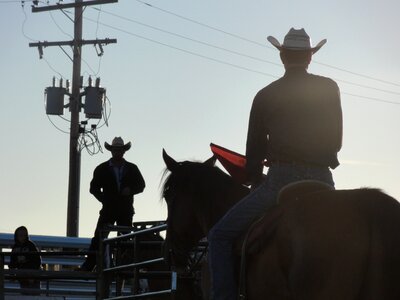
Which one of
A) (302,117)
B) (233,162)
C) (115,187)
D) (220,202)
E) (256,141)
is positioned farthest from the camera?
(115,187)

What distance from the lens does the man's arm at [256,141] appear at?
8.57 m

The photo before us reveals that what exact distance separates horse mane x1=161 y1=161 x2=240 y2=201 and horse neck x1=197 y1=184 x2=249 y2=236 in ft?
0.11

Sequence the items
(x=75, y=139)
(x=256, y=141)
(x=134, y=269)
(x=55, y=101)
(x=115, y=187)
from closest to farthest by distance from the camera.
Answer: (x=256, y=141), (x=134, y=269), (x=115, y=187), (x=75, y=139), (x=55, y=101)

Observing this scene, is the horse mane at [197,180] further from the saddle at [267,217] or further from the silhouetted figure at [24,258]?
the silhouetted figure at [24,258]

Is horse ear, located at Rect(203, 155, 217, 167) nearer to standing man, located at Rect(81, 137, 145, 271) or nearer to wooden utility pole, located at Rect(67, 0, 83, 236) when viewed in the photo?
standing man, located at Rect(81, 137, 145, 271)

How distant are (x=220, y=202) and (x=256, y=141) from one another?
0.89 meters

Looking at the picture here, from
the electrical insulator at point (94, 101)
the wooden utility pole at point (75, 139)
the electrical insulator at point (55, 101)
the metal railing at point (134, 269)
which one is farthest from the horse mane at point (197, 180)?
the electrical insulator at point (55, 101)

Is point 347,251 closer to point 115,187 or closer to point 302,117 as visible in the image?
point 302,117

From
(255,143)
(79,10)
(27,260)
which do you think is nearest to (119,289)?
(27,260)

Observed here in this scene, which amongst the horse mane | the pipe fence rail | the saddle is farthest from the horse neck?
the pipe fence rail

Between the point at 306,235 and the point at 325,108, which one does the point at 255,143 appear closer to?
the point at 325,108

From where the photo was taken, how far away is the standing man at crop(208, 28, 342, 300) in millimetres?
8344

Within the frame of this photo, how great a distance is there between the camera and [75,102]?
39281 mm

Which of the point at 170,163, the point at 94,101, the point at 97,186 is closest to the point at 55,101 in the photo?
the point at 94,101
